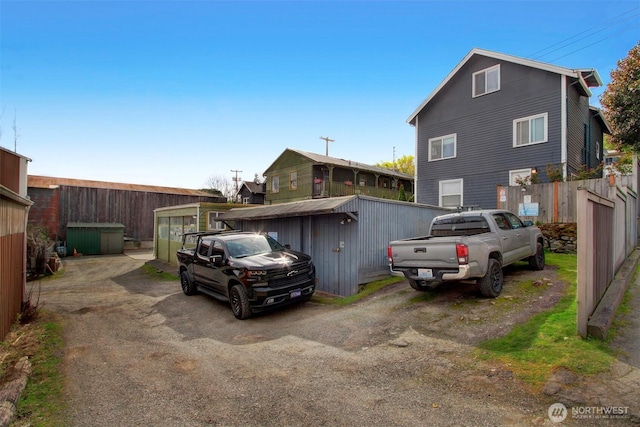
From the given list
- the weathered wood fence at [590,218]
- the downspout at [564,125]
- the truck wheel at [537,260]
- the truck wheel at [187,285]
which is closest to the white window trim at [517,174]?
the downspout at [564,125]

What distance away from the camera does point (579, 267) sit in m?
4.64

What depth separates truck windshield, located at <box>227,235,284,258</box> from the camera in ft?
28.2

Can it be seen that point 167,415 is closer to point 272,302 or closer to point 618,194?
point 272,302

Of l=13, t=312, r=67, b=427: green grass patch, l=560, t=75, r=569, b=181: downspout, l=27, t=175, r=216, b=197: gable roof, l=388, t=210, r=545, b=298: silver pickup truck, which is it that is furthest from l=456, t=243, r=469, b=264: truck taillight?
l=27, t=175, r=216, b=197: gable roof

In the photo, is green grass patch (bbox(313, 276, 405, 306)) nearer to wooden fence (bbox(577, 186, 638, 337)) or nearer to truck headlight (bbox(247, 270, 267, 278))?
truck headlight (bbox(247, 270, 267, 278))

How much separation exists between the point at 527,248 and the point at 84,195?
32567mm

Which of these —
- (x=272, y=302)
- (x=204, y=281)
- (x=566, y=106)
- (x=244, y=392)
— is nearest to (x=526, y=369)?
(x=244, y=392)

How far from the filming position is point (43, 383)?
4.47m

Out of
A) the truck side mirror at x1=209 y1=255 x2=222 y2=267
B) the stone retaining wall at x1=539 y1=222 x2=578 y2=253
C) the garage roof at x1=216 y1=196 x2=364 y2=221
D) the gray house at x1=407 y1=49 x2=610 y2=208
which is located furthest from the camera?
the gray house at x1=407 y1=49 x2=610 y2=208

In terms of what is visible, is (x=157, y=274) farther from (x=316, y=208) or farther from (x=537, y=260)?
(x=537, y=260)

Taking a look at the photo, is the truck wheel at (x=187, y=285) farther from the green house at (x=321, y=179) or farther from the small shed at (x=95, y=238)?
the small shed at (x=95, y=238)

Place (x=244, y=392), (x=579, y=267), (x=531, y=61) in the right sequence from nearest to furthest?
(x=244, y=392), (x=579, y=267), (x=531, y=61)

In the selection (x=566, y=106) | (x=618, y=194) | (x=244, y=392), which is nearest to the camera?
(x=244, y=392)

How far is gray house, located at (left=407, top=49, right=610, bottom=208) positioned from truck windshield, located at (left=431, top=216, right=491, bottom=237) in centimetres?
834
